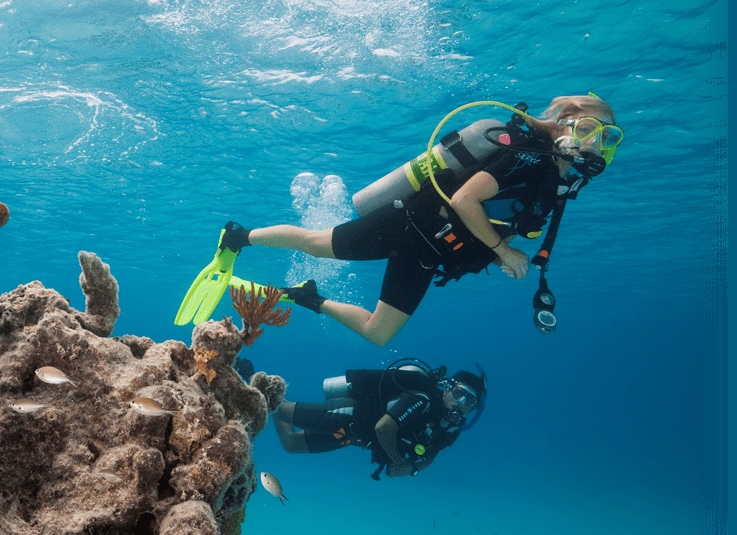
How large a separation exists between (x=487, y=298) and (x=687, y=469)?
3248 inches

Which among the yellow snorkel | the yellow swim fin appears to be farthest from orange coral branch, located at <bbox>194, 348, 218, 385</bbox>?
the yellow snorkel

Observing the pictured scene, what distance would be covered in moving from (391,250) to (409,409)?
10.3 ft

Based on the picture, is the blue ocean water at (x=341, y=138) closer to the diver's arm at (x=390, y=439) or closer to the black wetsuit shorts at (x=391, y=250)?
the black wetsuit shorts at (x=391, y=250)

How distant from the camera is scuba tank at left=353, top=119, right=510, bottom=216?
6039mm

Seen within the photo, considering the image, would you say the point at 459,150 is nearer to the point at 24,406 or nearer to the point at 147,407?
the point at 147,407

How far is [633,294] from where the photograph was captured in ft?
137

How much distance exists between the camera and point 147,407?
7.55 ft

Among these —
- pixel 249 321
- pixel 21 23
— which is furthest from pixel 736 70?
pixel 21 23

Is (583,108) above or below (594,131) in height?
above

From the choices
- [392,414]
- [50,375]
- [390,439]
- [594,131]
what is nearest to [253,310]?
[50,375]

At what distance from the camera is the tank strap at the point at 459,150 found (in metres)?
6.12

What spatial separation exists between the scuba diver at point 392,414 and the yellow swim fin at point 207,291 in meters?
3.56

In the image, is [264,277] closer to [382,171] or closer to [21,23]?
[382,171]

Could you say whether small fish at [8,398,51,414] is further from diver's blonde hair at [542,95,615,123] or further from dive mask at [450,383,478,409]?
dive mask at [450,383,478,409]
